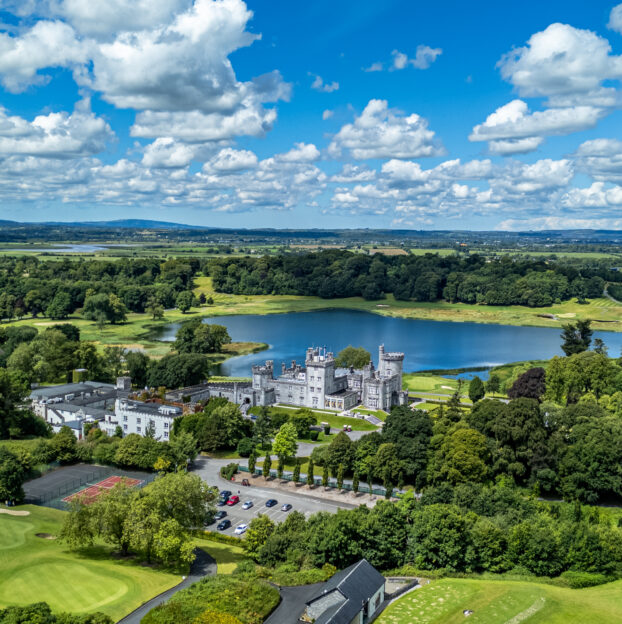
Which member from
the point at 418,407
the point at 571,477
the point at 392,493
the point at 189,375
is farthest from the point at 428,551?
the point at 189,375

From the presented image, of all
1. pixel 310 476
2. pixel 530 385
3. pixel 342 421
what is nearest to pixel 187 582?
pixel 310 476

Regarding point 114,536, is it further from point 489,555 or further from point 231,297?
point 231,297

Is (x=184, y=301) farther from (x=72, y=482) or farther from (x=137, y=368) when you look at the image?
(x=72, y=482)

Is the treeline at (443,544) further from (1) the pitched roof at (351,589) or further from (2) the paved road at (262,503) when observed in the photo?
(2) the paved road at (262,503)

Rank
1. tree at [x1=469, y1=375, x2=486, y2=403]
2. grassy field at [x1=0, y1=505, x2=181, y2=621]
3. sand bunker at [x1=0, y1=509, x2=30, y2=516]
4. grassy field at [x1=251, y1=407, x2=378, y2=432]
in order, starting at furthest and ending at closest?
1. tree at [x1=469, y1=375, x2=486, y2=403]
2. grassy field at [x1=251, y1=407, x2=378, y2=432]
3. sand bunker at [x1=0, y1=509, x2=30, y2=516]
4. grassy field at [x1=0, y1=505, x2=181, y2=621]

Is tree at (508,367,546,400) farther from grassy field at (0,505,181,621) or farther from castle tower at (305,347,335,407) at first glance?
grassy field at (0,505,181,621)

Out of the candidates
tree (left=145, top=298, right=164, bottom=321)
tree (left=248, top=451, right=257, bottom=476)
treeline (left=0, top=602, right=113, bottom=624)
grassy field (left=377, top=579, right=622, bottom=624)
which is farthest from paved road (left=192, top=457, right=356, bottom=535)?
tree (left=145, top=298, right=164, bottom=321)
